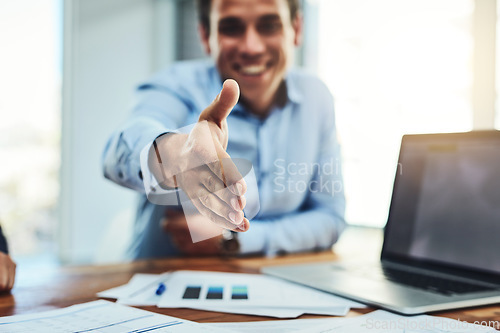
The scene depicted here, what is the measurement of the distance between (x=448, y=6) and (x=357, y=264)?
1.05 m

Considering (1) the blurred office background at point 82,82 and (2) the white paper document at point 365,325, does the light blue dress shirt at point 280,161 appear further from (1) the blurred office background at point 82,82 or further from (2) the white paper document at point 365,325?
(2) the white paper document at point 365,325

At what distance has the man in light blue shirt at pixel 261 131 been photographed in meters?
1.05

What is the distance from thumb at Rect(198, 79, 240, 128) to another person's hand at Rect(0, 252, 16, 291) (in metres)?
0.40

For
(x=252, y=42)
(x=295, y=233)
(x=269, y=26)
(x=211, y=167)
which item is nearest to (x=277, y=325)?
(x=211, y=167)

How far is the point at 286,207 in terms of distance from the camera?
131 cm

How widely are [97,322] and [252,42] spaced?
911mm

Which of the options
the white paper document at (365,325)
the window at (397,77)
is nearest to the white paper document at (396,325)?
the white paper document at (365,325)

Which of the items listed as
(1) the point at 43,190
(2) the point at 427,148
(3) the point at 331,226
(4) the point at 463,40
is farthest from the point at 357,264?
(1) the point at 43,190

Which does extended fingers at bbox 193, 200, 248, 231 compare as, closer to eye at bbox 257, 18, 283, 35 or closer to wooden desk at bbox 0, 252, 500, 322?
wooden desk at bbox 0, 252, 500, 322

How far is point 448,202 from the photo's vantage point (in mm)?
833

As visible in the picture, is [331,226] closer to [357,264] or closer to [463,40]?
[357,264]

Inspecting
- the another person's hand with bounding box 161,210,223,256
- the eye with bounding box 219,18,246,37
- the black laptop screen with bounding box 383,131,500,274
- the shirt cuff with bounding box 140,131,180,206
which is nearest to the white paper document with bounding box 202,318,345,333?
the shirt cuff with bounding box 140,131,180,206

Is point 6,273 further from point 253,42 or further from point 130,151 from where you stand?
point 253,42

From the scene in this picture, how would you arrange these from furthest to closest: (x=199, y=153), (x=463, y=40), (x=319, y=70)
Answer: (x=319, y=70) < (x=463, y=40) < (x=199, y=153)
